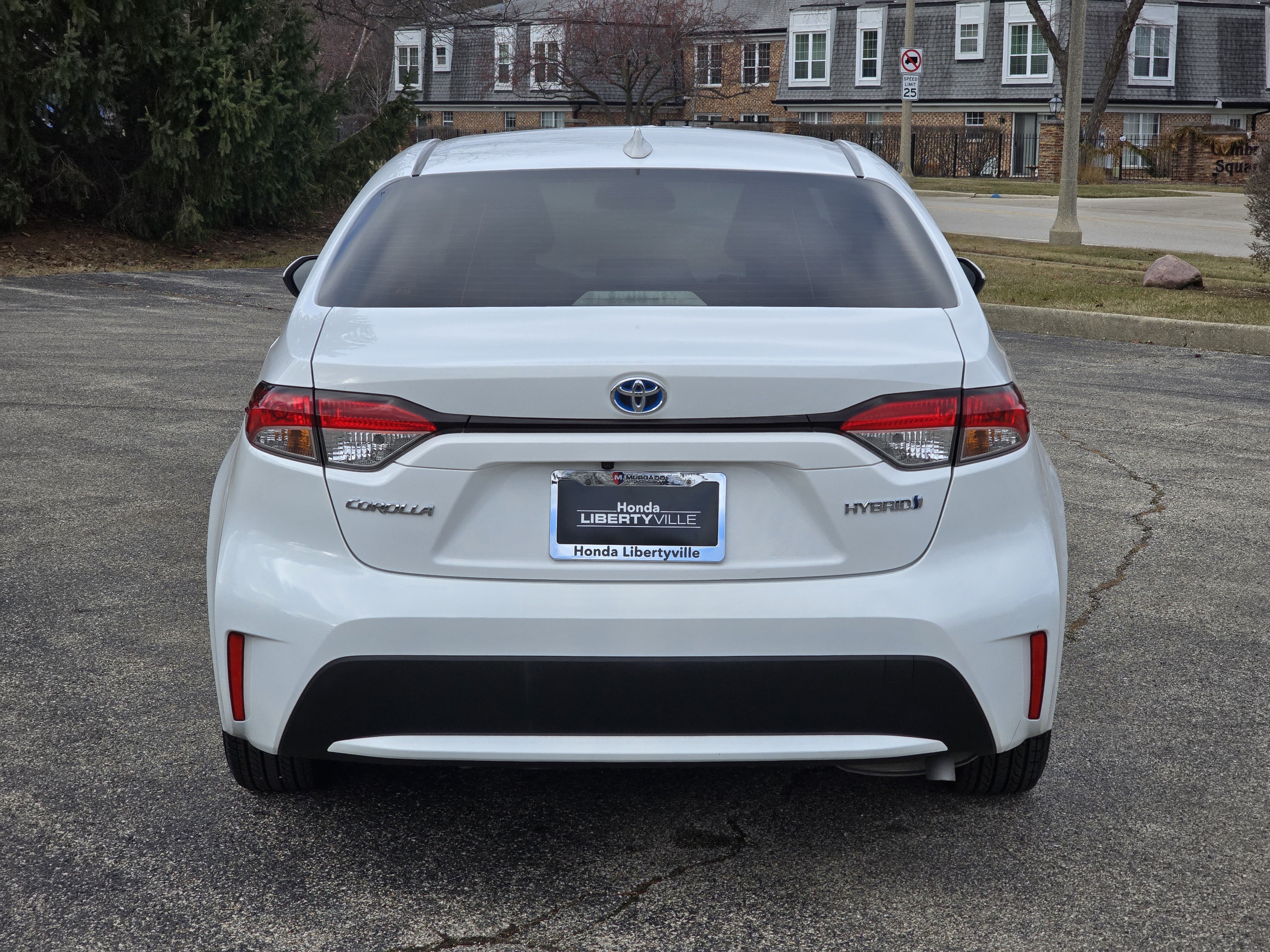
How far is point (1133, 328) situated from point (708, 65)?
4710cm

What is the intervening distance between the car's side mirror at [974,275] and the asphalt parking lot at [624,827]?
126cm

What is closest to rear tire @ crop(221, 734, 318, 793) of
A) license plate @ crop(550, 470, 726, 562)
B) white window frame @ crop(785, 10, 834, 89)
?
license plate @ crop(550, 470, 726, 562)

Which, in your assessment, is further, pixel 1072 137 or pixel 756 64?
pixel 756 64

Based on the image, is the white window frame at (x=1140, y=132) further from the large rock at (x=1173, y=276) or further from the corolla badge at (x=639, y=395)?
the corolla badge at (x=639, y=395)

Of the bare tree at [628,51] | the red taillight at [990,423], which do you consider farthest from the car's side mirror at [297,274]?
the bare tree at [628,51]

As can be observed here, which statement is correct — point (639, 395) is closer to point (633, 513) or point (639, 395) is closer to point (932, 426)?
point (633, 513)

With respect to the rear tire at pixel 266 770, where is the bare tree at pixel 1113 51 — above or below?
above

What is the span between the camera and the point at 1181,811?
3.38m

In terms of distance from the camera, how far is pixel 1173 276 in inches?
587

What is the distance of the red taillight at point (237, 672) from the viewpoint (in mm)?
2861

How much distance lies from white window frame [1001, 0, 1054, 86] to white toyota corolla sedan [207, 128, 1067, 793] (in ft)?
173

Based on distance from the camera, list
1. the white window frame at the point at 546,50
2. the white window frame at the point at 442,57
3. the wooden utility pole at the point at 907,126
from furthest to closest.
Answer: the white window frame at the point at 442,57 → the white window frame at the point at 546,50 → the wooden utility pole at the point at 907,126

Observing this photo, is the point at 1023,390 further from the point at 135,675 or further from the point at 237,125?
the point at 237,125

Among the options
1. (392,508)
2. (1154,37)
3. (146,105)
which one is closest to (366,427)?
(392,508)
